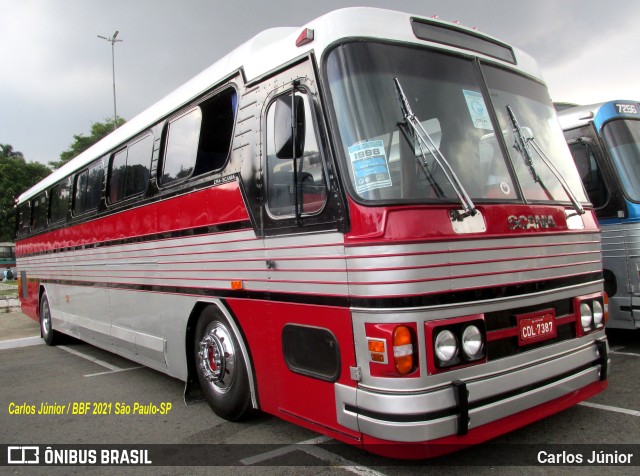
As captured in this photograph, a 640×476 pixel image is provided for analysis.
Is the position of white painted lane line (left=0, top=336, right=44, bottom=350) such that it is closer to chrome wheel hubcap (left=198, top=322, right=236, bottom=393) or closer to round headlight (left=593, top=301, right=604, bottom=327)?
chrome wheel hubcap (left=198, top=322, right=236, bottom=393)

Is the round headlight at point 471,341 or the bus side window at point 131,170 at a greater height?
the bus side window at point 131,170

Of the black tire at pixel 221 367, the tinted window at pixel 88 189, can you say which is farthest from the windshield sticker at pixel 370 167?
the tinted window at pixel 88 189

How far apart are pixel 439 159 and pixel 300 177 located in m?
0.93

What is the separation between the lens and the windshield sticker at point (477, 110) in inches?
145

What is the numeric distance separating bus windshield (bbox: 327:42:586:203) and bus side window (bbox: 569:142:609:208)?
2955mm

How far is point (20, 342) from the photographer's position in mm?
10711

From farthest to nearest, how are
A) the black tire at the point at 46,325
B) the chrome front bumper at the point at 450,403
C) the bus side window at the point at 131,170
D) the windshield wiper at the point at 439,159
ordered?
the black tire at the point at 46,325 < the bus side window at the point at 131,170 < the windshield wiper at the point at 439,159 < the chrome front bumper at the point at 450,403

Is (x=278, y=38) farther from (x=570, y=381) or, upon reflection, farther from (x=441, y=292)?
(x=570, y=381)

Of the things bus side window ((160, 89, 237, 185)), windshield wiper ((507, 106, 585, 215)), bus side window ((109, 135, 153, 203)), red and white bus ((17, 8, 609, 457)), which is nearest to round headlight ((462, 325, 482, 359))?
red and white bus ((17, 8, 609, 457))

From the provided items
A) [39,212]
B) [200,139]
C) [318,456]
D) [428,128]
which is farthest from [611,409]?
[39,212]

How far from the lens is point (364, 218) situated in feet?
10.1

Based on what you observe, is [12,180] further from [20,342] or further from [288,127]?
[288,127]

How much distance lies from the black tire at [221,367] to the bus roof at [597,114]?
5318 millimetres

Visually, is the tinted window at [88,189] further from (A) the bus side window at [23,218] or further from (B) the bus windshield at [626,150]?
(B) the bus windshield at [626,150]
